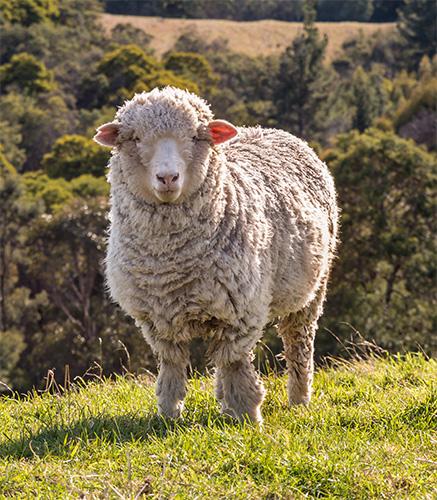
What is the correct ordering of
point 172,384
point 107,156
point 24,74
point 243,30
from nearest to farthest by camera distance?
point 172,384 < point 107,156 < point 24,74 < point 243,30

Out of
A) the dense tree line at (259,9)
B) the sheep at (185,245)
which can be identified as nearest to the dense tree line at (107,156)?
the sheep at (185,245)

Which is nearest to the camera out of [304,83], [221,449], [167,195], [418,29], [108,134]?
[221,449]

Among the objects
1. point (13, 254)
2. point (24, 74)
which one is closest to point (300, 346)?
point (13, 254)

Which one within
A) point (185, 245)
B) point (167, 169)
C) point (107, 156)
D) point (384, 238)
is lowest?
point (107, 156)

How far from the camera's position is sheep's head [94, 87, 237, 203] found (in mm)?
4789

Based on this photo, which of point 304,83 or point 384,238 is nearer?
point 384,238

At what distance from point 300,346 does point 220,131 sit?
5.59ft

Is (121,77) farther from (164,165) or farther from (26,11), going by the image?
(164,165)

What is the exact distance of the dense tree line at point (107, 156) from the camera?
75.1 ft

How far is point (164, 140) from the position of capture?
191 inches

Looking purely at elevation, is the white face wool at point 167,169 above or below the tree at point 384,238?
above

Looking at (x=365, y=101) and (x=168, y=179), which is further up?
(x=168, y=179)

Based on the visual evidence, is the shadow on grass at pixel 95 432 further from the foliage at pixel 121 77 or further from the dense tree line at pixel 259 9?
the dense tree line at pixel 259 9

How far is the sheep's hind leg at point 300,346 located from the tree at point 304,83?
41.2 metres
